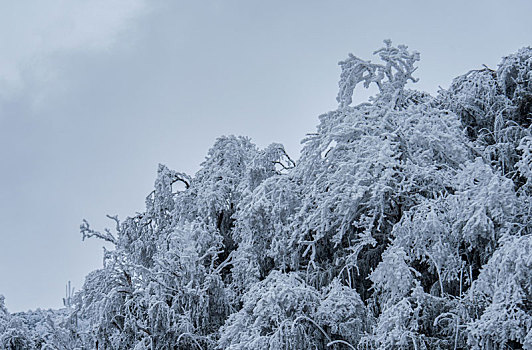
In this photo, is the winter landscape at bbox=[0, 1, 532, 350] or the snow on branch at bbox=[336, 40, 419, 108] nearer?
the winter landscape at bbox=[0, 1, 532, 350]

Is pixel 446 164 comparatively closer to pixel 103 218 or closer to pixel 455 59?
pixel 103 218

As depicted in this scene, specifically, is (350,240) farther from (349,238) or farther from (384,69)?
(384,69)

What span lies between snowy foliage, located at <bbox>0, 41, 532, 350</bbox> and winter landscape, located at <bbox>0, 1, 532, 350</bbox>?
0.02 m

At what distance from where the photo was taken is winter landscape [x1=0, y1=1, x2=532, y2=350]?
5688mm

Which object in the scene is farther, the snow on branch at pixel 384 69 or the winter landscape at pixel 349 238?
the snow on branch at pixel 384 69

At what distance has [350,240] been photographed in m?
6.98

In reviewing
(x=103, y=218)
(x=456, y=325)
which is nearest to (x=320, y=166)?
(x=456, y=325)

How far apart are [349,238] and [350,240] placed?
0.05 metres

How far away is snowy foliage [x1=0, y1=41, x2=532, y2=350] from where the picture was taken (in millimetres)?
5676

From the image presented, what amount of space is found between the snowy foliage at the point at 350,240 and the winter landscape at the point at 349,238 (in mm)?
19

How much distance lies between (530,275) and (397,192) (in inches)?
74.6

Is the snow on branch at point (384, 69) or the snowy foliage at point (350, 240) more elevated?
the snow on branch at point (384, 69)

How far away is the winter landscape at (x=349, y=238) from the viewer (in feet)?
18.7

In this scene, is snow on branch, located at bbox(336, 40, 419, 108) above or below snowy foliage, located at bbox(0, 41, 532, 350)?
above
